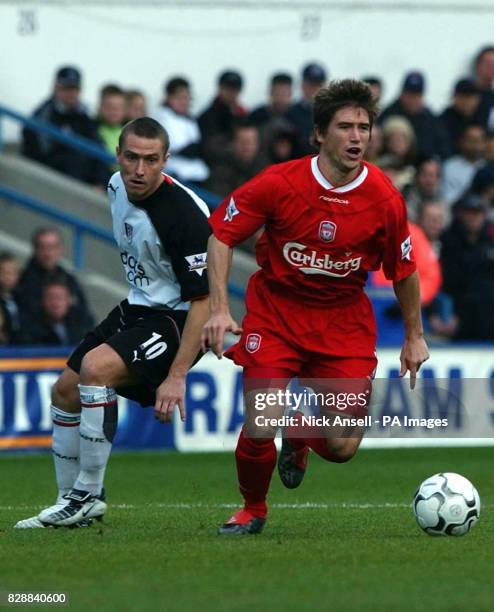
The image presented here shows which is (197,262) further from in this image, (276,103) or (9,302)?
(276,103)

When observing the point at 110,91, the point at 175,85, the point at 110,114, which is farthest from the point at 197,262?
the point at 175,85

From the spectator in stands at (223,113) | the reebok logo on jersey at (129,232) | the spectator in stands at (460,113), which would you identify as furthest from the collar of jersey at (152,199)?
the spectator in stands at (460,113)

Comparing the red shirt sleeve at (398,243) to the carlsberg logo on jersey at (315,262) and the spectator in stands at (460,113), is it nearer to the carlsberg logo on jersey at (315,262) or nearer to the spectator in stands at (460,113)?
the carlsberg logo on jersey at (315,262)

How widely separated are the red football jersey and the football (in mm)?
1044

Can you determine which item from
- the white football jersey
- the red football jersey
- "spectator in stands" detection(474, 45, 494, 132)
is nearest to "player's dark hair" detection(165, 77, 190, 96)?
"spectator in stands" detection(474, 45, 494, 132)

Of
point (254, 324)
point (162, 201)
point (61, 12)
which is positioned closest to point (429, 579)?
point (254, 324)

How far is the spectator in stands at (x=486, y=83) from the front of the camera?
1831 centimetres

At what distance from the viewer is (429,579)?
21.3ft

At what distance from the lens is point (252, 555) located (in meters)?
7.20

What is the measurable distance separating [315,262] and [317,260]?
0.05ft

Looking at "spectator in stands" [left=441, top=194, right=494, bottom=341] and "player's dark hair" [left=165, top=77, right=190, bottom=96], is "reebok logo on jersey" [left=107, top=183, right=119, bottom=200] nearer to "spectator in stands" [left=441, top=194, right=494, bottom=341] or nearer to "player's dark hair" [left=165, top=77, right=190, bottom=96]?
"spectator in stands" [left=441, top=194, right=494, bottom=341]

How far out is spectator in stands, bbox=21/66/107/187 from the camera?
630 inches

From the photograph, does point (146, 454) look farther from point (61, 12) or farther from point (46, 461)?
point (61, 12)

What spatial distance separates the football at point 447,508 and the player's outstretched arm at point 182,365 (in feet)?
4.04
